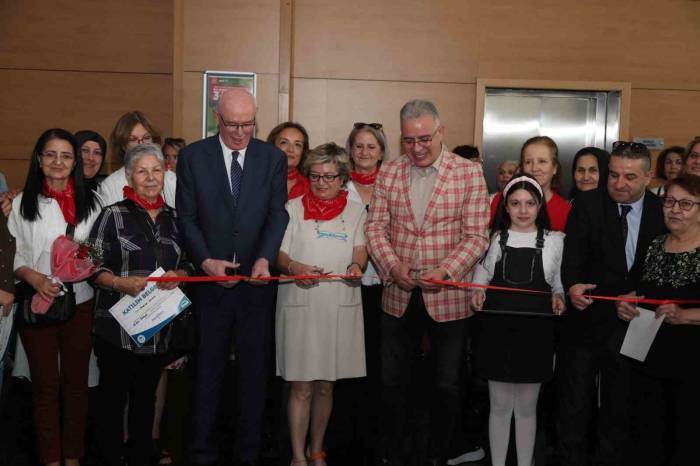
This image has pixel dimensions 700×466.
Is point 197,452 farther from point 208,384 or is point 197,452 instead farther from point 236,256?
point 236,256

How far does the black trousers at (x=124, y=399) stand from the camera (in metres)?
3.27

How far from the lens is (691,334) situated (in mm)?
3133

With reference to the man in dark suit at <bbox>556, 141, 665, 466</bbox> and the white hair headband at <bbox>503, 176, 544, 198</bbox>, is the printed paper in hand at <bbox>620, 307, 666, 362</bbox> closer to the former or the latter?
the man in dark suit at <bbox>556, 141, 665, 466</bbox>

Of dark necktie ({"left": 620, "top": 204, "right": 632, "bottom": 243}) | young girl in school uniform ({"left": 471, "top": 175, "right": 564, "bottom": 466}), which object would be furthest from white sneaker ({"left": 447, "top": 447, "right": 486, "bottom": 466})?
dark necktie ({"left": 620, "top": 204, "right": 632, "bottom": 243})

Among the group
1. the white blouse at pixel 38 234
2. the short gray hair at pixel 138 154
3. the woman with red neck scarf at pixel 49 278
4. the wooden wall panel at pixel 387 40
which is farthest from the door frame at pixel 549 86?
the white blouse at pixel 38 234

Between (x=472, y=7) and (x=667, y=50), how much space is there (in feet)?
7.40

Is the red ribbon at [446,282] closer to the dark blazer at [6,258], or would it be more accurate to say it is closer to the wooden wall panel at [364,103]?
the dark blazer at [6,258]

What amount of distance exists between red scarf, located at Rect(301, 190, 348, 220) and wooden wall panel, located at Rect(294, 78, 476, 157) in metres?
3.69

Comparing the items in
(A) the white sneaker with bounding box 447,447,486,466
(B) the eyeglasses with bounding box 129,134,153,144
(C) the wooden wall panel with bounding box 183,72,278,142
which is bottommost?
(A) the white sneaker with bounding box 447,447,486,466

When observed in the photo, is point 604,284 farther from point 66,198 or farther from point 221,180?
point 66,198

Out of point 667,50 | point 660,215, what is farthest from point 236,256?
point 667,50

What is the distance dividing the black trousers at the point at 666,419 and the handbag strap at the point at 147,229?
8.13ft

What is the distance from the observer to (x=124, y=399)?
3316mm

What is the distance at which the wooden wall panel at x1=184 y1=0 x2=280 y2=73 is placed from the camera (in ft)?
22.1
